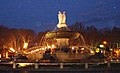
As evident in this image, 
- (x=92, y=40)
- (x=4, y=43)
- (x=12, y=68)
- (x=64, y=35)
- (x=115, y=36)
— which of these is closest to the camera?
(x=12, y=68)

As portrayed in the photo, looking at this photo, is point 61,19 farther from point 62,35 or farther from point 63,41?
point 62,35

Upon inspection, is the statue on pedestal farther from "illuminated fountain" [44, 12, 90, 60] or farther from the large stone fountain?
the large stone fountain

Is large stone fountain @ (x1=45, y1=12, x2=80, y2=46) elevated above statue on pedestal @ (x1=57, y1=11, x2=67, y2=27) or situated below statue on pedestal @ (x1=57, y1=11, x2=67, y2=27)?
below

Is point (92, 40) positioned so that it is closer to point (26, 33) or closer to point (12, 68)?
point (26, 33)

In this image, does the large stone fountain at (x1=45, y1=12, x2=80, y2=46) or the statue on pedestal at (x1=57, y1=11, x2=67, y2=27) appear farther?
the statue on pedestal at (x1=57, y1=11, x2=67, y2=27)

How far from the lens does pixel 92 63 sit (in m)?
41.2

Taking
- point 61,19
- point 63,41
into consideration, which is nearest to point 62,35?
point 63,41

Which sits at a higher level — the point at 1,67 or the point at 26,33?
the point at 26,33

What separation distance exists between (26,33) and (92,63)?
7203 cm

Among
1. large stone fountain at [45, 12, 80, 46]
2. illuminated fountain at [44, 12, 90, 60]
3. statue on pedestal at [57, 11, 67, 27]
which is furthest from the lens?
statue on pedestal at [57, 11, 67, 27]

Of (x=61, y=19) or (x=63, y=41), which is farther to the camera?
(x=61, y=19)

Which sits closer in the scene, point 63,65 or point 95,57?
point 63,65

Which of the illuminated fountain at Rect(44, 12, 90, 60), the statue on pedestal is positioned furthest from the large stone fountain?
the statue on pedestal

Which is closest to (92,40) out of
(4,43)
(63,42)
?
(4,43)
